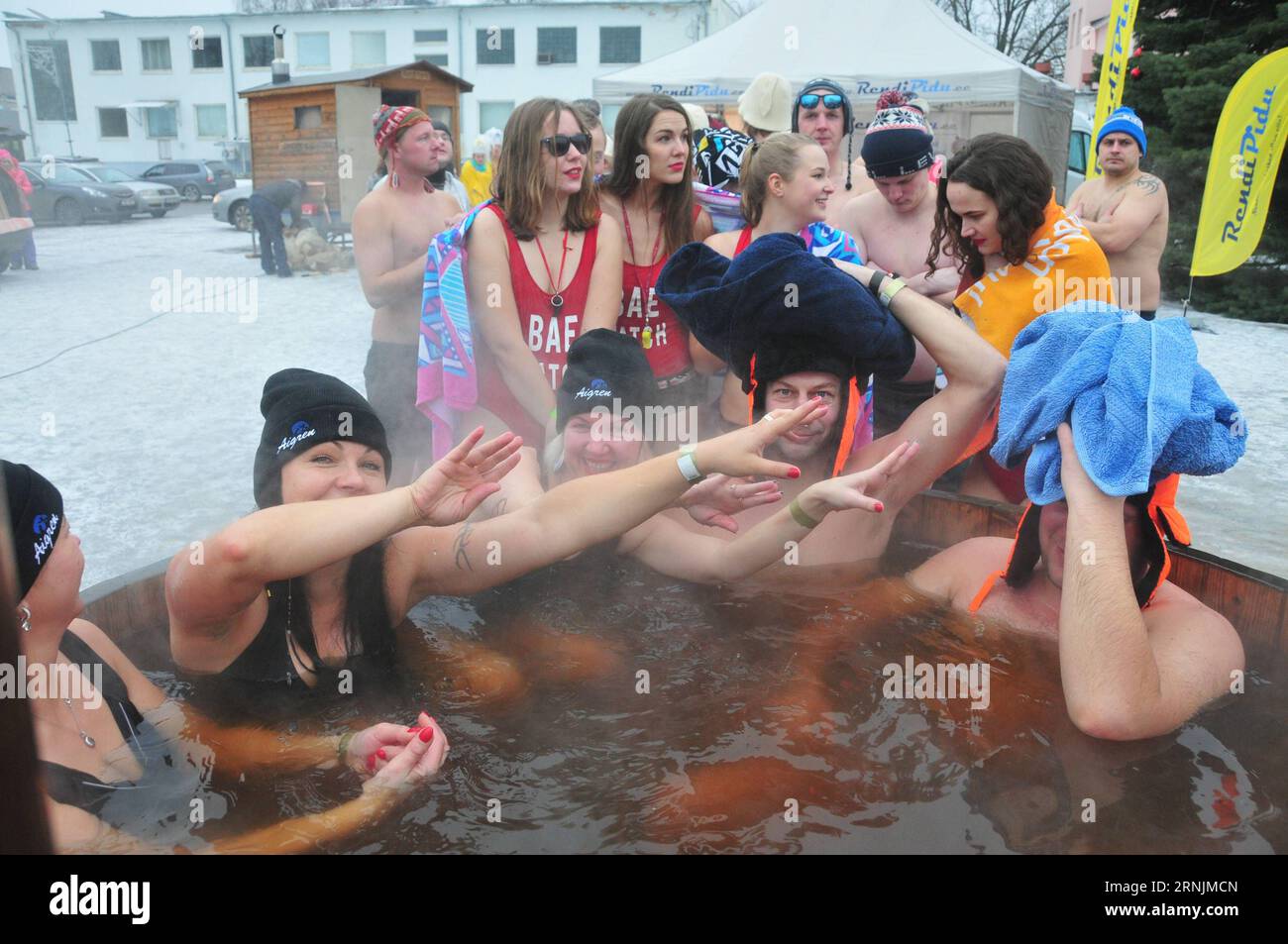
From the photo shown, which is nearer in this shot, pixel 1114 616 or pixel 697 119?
pixel 1114 616

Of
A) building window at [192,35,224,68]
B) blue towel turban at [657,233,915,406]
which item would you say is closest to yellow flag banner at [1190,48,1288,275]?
blue towel turban at [657,233,915,406]

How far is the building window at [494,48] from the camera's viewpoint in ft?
107

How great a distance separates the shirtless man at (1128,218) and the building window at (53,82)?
98.9ft

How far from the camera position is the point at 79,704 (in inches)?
74.6

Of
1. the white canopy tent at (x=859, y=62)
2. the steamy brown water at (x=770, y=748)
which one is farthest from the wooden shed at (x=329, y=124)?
the steamy brown water at (x=770, y=748)

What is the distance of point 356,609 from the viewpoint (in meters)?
2.32

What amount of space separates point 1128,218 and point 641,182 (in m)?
3.51

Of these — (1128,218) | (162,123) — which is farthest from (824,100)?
(162,123)

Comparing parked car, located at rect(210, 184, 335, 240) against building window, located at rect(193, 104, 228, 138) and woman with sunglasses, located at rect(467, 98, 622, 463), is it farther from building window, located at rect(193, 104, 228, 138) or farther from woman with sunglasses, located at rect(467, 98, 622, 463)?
building window, located at rect(193, 104, 228, 138)

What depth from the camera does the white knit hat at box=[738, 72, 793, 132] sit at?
15.7 feet

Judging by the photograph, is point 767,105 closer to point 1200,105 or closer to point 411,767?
point 411,767
